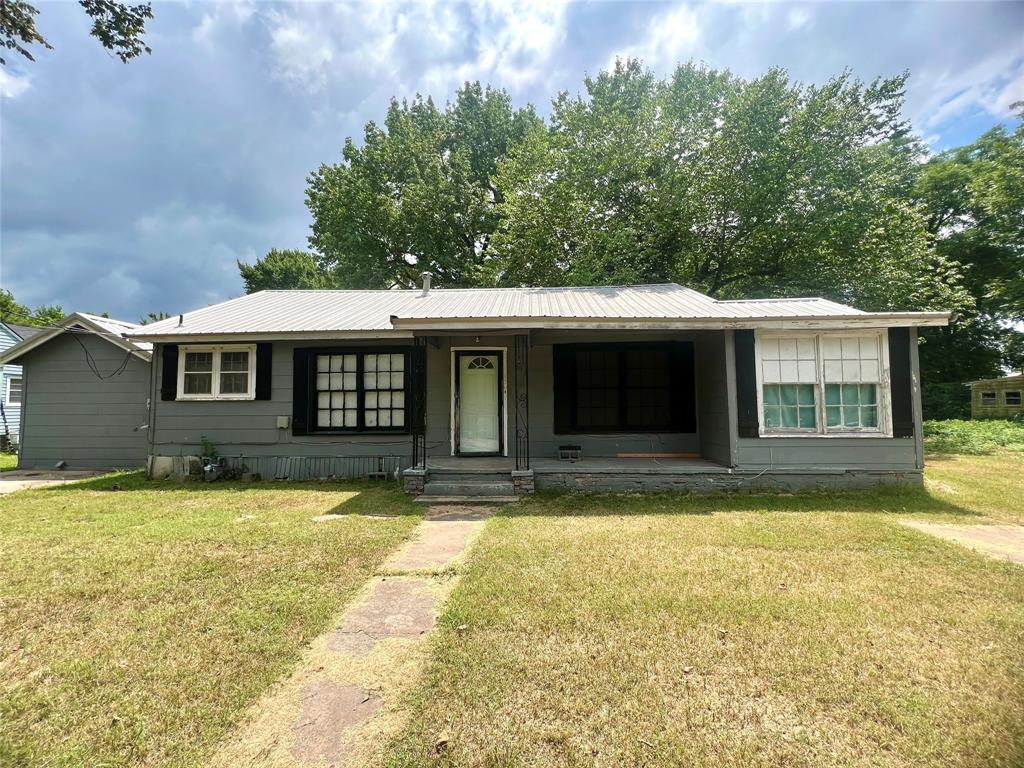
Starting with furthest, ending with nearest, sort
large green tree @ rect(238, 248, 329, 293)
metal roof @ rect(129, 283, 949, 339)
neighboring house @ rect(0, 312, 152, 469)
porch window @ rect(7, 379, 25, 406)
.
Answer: large green tree @ rect(238, 248, 329, 293)
porch window @ rect(7, 379, 25, 406)
neighboring house @ rect(0, 312, 152, 469)
metal roof @ rect(129, 283, 949, 339)

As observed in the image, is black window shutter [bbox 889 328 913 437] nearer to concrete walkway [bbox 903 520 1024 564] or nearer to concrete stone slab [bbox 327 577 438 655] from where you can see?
concrete walkway [bbox 903 520 1024 564]

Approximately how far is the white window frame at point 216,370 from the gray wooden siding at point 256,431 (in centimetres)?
11

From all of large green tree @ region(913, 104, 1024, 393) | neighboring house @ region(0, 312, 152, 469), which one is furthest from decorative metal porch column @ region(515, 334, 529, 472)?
large green tree @ region(913, 104, 1024, 393)

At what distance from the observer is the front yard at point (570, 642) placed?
1911 millimetres

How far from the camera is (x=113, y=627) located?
9.42 ft

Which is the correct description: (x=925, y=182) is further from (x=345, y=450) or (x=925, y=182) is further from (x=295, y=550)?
(x=295, y=550)

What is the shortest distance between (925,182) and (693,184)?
1437cm

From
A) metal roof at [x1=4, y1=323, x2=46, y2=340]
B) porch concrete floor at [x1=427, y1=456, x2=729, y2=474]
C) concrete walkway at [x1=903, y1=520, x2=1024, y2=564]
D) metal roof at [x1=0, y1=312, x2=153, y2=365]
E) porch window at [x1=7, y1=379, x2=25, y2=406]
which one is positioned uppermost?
metal roof at [x1=4, y1=323, x2=46, y2=340]

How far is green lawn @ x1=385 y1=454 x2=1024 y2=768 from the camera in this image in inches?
74.3

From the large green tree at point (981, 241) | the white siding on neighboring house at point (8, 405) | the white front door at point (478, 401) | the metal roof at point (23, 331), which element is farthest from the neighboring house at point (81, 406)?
the large green tree at point (981, 241)

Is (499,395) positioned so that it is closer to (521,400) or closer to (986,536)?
(521,400)

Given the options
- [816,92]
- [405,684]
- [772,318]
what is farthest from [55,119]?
[816,92]

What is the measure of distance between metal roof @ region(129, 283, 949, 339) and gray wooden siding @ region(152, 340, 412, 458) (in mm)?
769

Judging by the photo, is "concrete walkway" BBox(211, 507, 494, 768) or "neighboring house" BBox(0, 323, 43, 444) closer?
"concrete walkway" BBox(211, 507, 494, 768)
